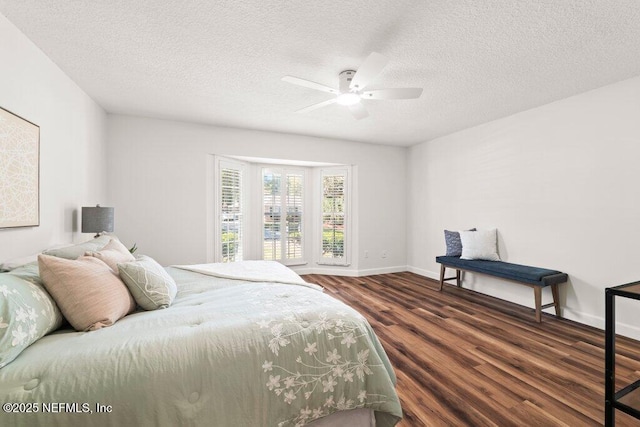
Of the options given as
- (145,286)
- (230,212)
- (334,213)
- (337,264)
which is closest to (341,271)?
(337,264)

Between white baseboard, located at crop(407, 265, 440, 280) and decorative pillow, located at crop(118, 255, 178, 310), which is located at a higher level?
decorative pillow, located at crop(118, 255, 178, 310)

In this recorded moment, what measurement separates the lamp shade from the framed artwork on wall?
0.52 m

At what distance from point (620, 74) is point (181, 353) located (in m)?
4.21

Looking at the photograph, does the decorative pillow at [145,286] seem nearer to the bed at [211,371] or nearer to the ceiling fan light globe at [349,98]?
the bed at [211,371]

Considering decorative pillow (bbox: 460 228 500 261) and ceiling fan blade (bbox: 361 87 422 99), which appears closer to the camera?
ceiling fan blade (bbox: 361 87 422 99)

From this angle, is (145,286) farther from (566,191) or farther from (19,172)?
(566,191)

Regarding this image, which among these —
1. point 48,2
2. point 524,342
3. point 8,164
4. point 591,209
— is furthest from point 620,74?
point 8,164

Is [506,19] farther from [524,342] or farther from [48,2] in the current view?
[48,2]

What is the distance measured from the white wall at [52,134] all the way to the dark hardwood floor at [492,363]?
9.95 feet

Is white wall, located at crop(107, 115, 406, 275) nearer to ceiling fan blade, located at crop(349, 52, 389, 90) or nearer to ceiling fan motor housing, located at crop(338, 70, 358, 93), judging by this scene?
ceiling fan motor housing, located at crop(338, 70, 358, 93)

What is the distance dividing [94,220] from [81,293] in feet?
5.65

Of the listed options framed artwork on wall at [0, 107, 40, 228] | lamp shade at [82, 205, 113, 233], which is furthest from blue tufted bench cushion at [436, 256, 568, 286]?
framed artwork on wall at [0, 107, 40, 228]

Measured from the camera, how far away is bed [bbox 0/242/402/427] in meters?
0.98

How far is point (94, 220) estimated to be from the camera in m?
2.63
